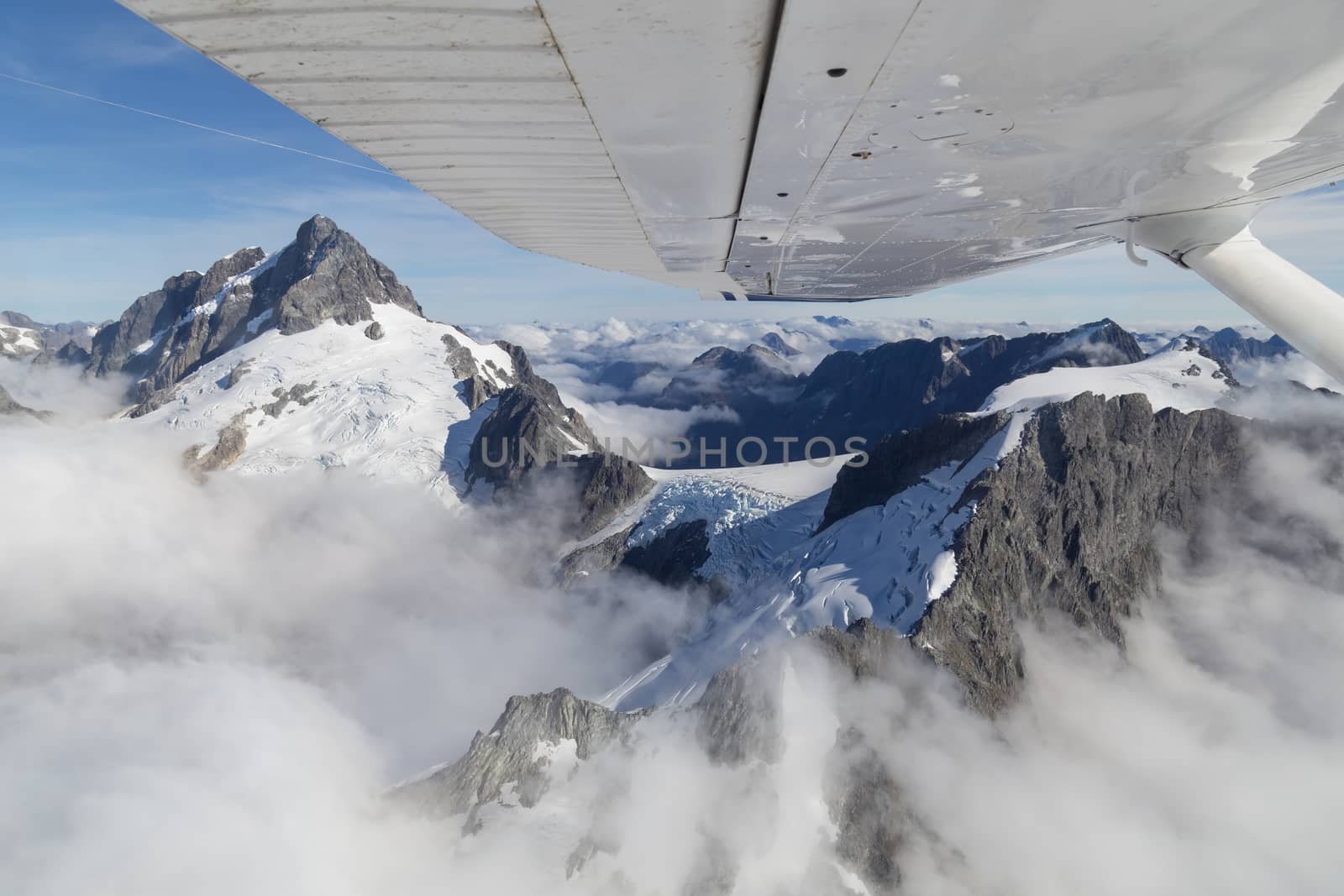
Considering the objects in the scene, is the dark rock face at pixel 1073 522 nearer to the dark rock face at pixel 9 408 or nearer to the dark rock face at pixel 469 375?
the dark rock face at pixel 469 375

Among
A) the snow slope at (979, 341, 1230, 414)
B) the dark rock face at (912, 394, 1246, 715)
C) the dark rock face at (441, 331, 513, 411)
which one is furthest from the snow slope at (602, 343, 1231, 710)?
the dark rock face at (441, 331, 513, 411)

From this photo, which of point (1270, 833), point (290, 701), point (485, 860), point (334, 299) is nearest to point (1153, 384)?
point (1270, 833)

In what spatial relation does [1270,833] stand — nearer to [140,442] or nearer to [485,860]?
[485,860]

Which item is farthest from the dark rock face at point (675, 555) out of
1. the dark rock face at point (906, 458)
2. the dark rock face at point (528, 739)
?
the dark rock face at point (528, 739)

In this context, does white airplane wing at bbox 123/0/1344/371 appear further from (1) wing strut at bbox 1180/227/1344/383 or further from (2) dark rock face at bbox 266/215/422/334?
(2) dark rock face at bbox 266/215/422/334

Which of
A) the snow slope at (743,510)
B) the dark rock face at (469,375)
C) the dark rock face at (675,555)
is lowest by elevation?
the dark rock face at (675,555)
